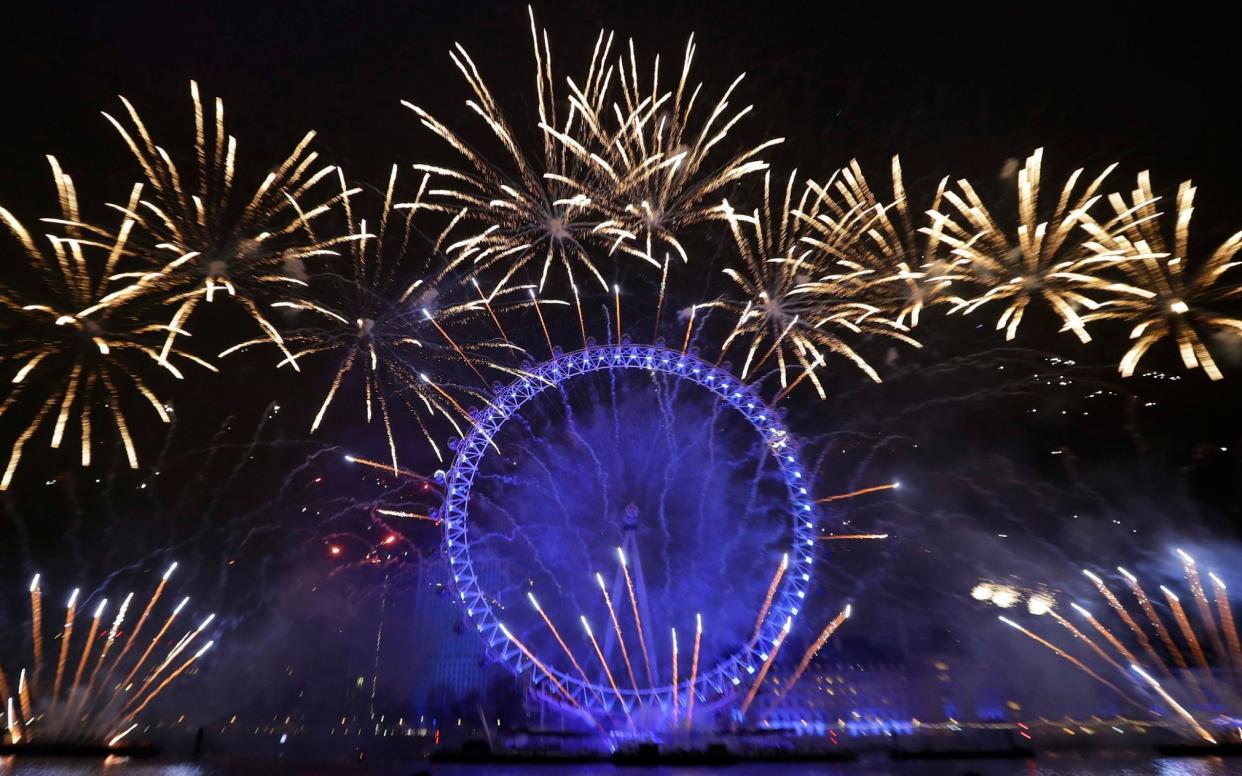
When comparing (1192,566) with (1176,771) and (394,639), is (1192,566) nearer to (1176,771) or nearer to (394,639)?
(1176,771)

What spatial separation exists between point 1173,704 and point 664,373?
3543 centimetres

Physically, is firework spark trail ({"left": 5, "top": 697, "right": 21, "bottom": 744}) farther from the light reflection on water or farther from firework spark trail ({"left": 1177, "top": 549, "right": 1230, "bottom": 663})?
firework spark trail ({"left": 1177, "top": 549, "right": 1230, "bottom": 663})

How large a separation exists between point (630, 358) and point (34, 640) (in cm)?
4021

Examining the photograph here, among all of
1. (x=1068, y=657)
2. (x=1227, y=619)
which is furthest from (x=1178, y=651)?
(x=1068, y=657)

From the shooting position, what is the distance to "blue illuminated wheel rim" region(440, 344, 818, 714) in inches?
1236

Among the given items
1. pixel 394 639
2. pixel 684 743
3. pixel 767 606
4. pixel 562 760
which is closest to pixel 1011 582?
pixel 767 606

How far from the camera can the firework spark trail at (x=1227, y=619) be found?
3973 centimetres

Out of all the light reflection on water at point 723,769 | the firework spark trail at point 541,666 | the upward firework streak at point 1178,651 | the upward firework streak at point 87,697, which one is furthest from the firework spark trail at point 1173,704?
the upward firework streak at point 87,697

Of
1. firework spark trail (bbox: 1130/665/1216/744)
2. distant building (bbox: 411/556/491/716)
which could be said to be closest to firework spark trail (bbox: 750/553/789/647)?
firework spark trail (bbox: 1130/665/1216/744)

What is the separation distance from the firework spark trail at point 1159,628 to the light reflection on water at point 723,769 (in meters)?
19.6

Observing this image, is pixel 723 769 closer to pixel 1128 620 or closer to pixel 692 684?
pixel 692 684

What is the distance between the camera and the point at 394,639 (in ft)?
353

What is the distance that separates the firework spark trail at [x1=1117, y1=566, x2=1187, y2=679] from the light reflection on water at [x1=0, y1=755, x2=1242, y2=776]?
19621 millimetres

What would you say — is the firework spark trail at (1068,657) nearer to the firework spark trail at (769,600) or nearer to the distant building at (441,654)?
the firework spark trail at (769,600)
